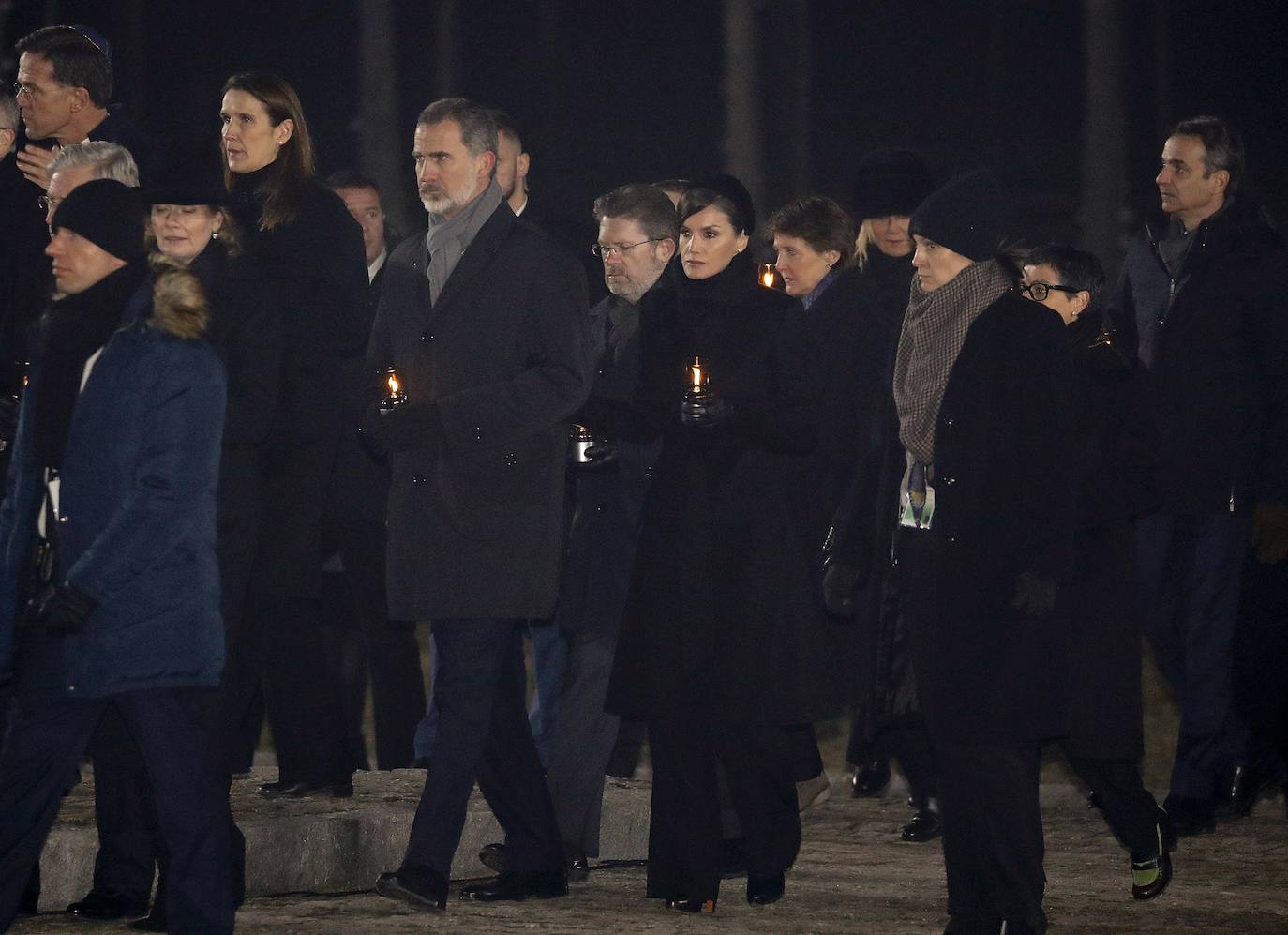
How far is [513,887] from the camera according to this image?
720cm

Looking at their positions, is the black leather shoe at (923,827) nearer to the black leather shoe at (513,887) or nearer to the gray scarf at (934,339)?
the black leather shoe at (513,887)

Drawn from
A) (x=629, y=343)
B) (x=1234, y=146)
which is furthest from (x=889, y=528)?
(x=1234, y=146)

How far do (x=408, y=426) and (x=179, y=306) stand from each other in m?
1.05

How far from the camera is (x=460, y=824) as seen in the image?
6926 mm

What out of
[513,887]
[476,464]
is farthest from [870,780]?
[476,464]

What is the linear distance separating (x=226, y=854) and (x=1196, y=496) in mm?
4299

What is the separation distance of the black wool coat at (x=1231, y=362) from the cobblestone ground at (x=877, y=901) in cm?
127

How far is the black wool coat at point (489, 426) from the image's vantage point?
23.0ft

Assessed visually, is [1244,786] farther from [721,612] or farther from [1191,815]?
[721,612]

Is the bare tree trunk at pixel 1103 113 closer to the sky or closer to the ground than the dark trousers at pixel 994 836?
closer to the sky

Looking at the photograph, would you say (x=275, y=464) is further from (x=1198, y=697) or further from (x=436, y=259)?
(x=1198, y=697)

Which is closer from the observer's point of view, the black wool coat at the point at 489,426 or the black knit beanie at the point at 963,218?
the black knit beanie at the point at 963,218

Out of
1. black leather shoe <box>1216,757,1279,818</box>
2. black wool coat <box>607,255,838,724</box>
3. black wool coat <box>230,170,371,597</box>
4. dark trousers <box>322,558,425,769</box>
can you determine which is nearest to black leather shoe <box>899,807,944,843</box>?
black leather shoe <box>1216,757,1279,818</box>

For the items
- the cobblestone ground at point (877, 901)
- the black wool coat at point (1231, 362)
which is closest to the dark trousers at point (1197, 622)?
the black wool coat at point (1231, 362)
